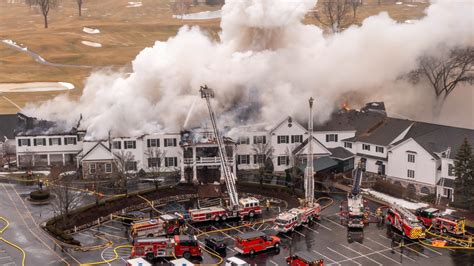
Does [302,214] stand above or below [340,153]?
below

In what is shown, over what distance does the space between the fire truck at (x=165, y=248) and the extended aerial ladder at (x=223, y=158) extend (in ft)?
24.3

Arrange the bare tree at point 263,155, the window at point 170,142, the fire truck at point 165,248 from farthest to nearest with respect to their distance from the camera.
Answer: the window at point 170,142
the bare tree at point 263,155
the fire truck at point 165,248

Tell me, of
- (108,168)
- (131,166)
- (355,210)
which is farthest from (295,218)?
(108,168)

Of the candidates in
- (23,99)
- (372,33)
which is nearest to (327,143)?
(372,33)

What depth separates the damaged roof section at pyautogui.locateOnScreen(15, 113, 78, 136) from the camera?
5653 cm

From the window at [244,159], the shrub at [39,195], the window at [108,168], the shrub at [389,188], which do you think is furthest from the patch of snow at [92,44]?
the shrub at [389,188]

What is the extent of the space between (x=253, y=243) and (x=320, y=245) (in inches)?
165

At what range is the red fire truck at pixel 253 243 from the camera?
112 feet

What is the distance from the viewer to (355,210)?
39750mm

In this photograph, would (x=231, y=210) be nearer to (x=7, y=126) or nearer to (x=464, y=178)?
(x=464, y=178)

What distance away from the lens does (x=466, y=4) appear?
61438 millimetres

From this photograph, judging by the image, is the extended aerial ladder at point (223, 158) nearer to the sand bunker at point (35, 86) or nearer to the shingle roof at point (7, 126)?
the shingle roof at point (7, 126)

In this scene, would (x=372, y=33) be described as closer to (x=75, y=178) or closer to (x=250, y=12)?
(x=250, y=12)

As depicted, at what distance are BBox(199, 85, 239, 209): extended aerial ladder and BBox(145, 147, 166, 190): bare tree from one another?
16.3 ft
